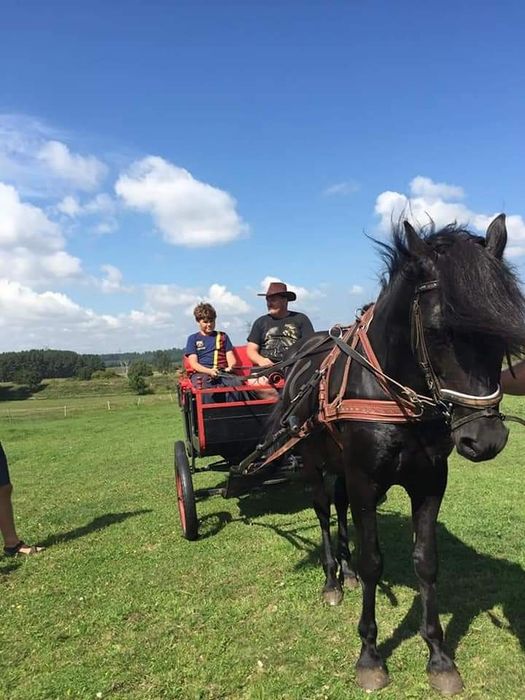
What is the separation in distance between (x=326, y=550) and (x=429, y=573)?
4.59ft

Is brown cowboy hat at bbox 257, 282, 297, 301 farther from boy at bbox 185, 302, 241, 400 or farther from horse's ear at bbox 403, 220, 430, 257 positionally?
horse's ear at bbox 403, 220, 430, 257

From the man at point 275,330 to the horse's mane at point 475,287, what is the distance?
3492 mm

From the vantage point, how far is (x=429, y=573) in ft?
10.5

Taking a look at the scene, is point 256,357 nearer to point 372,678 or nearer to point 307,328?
point 307,328

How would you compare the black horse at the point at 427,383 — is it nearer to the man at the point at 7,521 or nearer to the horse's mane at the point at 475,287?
the horse's mane at the point at 475,287

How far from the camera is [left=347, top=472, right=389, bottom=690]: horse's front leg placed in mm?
3072

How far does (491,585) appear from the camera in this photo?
Result: 4152 millimetres

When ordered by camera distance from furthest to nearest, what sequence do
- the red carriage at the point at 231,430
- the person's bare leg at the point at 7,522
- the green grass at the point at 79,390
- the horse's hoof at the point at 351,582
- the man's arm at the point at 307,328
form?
the green grass at the point at 79,390
the man's arm at the point at 307,328
the person's bare leg at the point at 7,522
the red carriage at the point at 231,430
the horse's hoof at the point at 351,582

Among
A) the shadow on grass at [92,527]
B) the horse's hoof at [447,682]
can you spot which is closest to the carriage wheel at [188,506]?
the shadow on grass at [92,527]

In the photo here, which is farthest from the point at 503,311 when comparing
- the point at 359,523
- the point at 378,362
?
the point at 359,523

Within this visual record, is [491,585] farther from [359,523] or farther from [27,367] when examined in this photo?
[27,367]

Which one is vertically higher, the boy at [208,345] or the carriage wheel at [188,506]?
the boy at [208,345]

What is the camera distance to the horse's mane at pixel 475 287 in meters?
2.23

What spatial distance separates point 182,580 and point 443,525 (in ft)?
9.46
